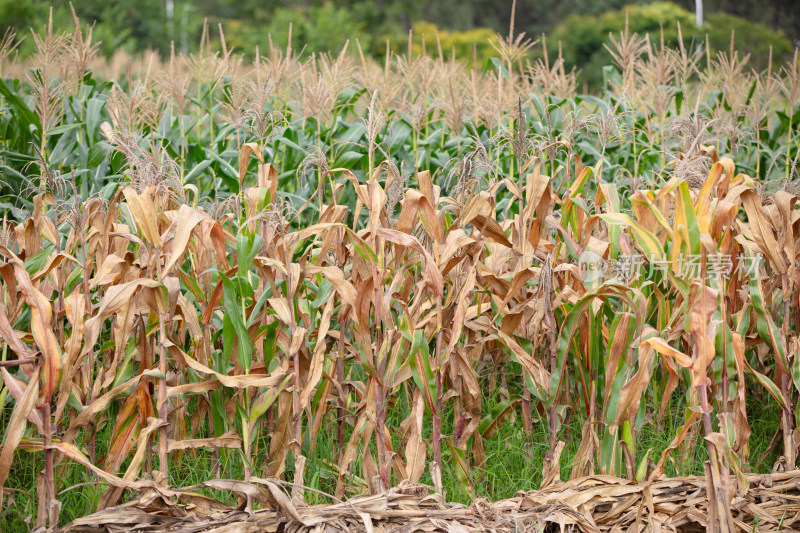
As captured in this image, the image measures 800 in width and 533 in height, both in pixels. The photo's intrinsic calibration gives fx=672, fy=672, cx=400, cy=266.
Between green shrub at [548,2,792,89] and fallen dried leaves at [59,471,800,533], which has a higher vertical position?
green shrub at [548,2,792,89]

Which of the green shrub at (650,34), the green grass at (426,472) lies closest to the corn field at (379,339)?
the green grass at (426,472)

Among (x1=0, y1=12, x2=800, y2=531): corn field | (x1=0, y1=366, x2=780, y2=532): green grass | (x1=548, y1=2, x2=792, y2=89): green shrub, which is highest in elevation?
(x1=548, y1=2, x2=792, y2=89): green shrub

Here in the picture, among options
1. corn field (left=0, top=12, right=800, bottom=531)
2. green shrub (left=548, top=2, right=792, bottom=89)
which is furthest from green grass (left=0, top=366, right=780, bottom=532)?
green shrub (left=548, top=2, right=792, bottom=89)

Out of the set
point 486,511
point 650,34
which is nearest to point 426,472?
point 486,511

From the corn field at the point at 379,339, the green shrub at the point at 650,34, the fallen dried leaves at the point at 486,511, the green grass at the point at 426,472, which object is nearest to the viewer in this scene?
the fallen dried leaves at the point at 486,511

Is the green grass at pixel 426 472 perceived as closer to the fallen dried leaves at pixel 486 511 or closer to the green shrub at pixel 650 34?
Answer: the fallen dried leaves at pixel 486 511

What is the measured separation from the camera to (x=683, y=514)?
2.09 metres

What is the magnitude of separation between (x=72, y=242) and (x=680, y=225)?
82.7 inches

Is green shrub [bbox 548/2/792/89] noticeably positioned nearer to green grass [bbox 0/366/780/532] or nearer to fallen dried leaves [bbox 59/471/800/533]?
green grass [bbox 0/366/780/532]

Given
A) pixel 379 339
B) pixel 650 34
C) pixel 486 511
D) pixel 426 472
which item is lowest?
pixel 426 472

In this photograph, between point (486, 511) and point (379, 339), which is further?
point (379, 339)

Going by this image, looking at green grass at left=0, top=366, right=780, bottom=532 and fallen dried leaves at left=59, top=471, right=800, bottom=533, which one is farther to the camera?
green grass at left=0, top=366, right=780, bottom=532

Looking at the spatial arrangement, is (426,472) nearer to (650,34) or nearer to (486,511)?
(486,511)

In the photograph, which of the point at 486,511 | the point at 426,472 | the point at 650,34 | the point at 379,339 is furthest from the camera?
the point at 650,34
